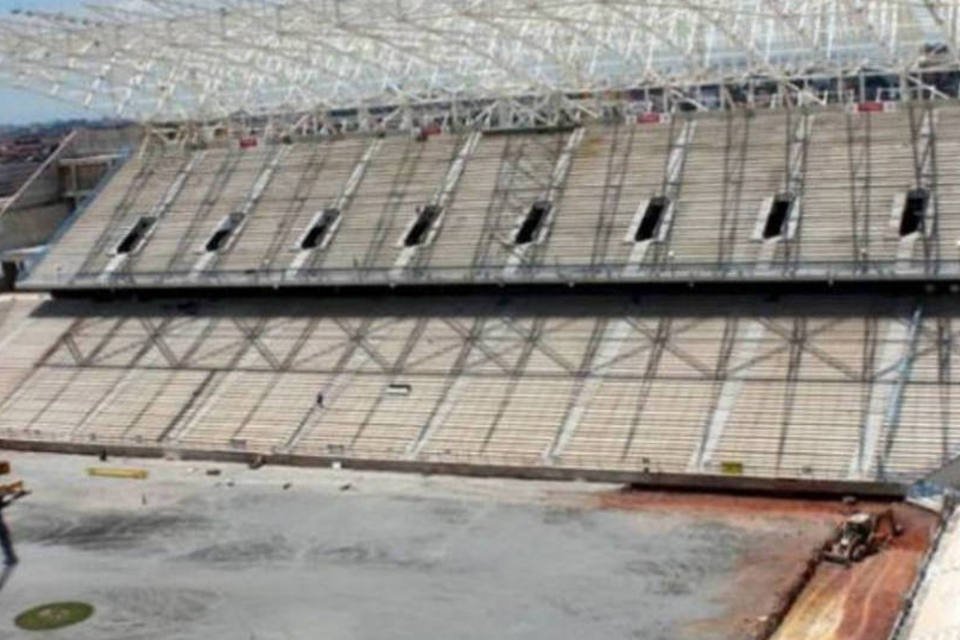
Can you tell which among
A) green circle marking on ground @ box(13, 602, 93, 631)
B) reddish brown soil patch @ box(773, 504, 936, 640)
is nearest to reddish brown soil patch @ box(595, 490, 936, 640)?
reddish brown soil patch @ box(773, 504, 936, 640)

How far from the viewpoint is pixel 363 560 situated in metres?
31.0

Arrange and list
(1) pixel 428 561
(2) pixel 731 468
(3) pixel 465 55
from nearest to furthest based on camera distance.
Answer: (1) pixel 428 561 < (2) pixel 731 468 < (3) pixel 465 55

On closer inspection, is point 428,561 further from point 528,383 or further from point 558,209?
point 558,209

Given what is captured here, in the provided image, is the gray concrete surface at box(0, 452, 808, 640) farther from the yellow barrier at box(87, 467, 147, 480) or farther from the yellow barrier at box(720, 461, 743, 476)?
the yellow barrier at box(720, 461, 743, 476)

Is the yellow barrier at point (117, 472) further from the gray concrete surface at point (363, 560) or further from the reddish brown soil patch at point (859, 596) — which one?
the reddish brown soil patch at point (859, 596)

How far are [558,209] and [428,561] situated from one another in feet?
63.1

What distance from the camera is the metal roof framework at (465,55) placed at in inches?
1697

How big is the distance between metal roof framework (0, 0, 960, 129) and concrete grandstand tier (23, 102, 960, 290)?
1950 mm

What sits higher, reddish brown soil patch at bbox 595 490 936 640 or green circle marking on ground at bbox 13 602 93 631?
reddish brown soil patch at bbox 595 490 936 640

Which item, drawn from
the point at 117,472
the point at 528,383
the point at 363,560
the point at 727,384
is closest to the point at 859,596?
the point at 363,560

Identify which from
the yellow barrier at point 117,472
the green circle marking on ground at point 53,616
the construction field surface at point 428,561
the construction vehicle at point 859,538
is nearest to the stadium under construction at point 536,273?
the construction field surface at point 428,561

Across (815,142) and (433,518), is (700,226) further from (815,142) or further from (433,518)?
(433,518)

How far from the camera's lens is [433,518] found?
33969 mm

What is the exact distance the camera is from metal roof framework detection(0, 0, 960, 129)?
43.1 metres
